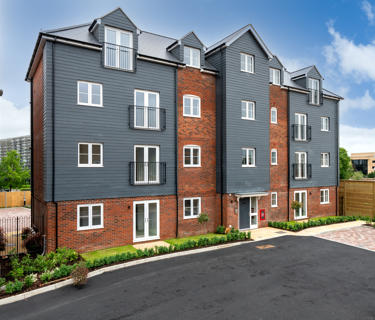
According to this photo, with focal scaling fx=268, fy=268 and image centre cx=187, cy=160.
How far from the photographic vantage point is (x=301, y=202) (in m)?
18.6

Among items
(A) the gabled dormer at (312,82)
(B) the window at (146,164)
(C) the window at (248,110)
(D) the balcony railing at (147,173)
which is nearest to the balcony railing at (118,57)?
(B) the window at (146,164)

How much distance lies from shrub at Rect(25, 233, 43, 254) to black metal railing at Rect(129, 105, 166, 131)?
5.98 meters

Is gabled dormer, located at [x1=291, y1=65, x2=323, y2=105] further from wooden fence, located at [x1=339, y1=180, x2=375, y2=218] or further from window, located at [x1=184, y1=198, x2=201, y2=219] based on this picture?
window, located at [x1=184, y1=198, x2=201, y2=219]

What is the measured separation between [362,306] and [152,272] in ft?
20.0

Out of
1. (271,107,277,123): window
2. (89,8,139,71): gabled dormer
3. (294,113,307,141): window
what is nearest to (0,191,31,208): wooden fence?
(89,8,139,71): gabled dormer

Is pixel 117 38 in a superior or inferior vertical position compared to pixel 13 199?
superior

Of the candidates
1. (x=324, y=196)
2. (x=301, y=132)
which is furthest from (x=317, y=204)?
(x=301, y=132)

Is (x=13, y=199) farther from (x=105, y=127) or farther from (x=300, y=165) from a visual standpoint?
(x=300, y=165)

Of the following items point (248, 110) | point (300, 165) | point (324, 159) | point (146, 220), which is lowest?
point (146, 220)

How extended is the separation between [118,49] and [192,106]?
458cm

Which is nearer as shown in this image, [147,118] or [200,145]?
[147,118]

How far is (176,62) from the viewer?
13508 mm

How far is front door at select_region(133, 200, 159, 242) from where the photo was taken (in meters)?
12.5

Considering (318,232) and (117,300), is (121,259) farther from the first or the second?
(318,232)
